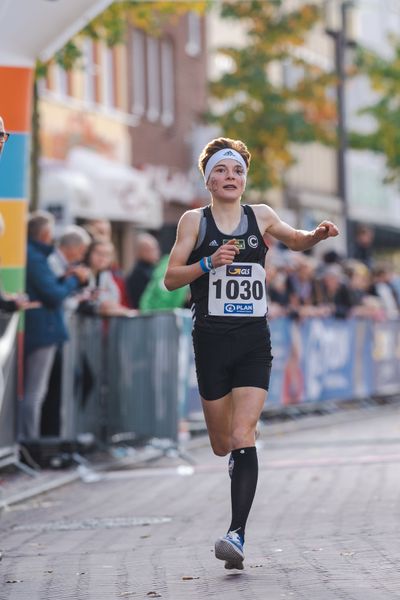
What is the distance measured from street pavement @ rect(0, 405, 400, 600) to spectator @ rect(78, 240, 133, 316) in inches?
55.9

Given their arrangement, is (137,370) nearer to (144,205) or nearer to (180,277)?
(180,277)

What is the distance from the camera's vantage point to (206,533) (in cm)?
1005

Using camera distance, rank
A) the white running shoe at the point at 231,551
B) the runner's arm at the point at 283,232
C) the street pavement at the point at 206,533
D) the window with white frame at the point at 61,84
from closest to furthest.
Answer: the street pavement at the point at 206,533
the white running shoe at the point at 231,551
the runner's arm at the point at 283,232
the window with white frame at the point at 61,84

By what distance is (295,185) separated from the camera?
54.5 m

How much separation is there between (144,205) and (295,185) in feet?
72.7

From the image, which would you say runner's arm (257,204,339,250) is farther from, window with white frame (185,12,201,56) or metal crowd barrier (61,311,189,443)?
window with white frame (185,12,201,56)

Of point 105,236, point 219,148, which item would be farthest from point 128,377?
point 219,148

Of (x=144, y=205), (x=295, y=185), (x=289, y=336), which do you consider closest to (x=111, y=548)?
(x=289, y=336)

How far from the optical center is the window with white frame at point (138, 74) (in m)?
39.2

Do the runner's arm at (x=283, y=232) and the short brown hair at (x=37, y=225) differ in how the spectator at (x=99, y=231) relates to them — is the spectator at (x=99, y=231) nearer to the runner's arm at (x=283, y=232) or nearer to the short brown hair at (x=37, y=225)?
the short brown hair at (x=37, y=225)

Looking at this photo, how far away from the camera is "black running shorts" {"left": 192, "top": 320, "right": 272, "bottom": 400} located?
352 inches

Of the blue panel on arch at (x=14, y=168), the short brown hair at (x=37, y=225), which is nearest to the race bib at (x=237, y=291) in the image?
the blue panel on arch at (x=14, y=168)

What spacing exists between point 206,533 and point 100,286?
6.47 metres

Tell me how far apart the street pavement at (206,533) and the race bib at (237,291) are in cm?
121
